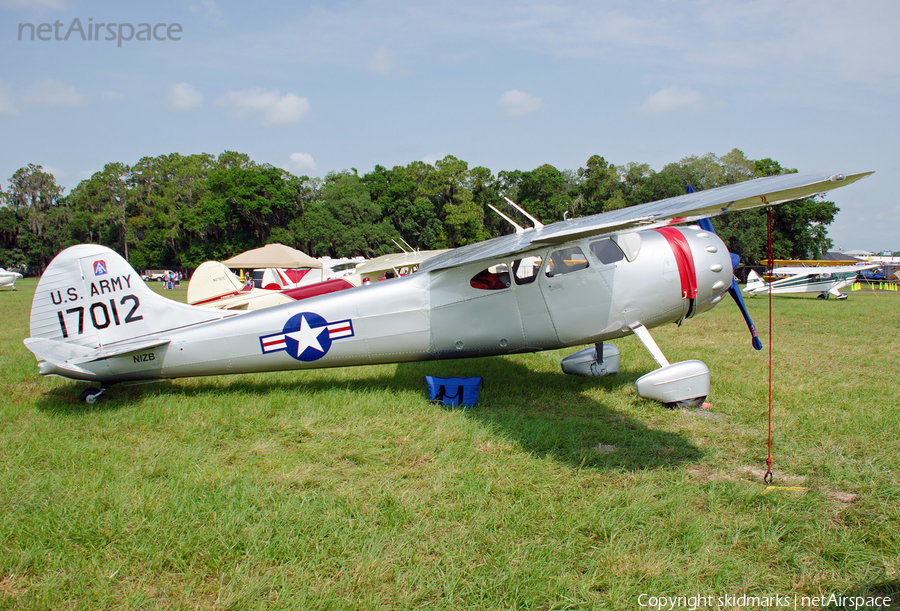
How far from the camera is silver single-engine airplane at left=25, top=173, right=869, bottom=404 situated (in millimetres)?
5785

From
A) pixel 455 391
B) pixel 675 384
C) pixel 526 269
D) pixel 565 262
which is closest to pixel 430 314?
pixel 455 391

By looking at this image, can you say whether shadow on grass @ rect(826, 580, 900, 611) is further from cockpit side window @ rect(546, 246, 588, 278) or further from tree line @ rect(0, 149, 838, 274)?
tree line @ rect(0, 149, 838, 274)

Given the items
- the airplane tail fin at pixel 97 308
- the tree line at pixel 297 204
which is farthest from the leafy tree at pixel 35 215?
the airplane tail fin at pixel 97 308

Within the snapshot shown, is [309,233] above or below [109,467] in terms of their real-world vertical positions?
above

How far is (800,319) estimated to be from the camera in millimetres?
14242

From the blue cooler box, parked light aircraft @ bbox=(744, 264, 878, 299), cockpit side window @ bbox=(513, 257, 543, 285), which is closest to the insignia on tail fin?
the blue cooler box

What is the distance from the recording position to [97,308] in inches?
232

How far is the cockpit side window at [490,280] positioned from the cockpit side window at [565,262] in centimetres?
49

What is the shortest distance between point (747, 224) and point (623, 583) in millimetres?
54518


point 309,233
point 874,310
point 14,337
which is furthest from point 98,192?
point 874,310

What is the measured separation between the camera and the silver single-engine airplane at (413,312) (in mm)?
5785

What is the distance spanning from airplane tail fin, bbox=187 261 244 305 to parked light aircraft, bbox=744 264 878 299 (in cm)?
2145

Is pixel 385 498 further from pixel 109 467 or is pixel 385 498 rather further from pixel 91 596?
pixel 109 467

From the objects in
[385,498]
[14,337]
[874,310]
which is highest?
[14,337]
